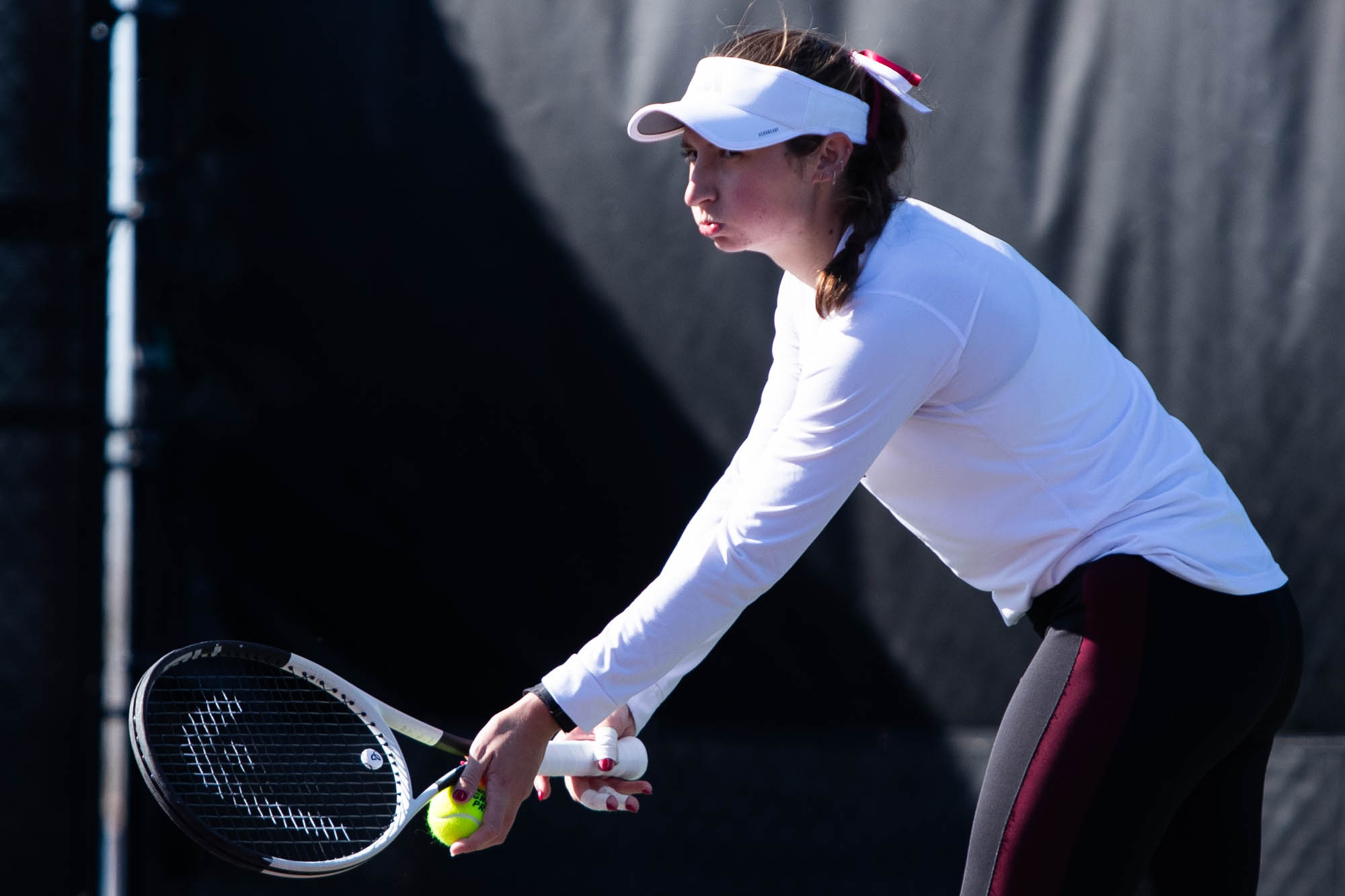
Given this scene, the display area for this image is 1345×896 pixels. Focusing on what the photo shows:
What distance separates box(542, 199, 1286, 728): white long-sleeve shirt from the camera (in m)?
1.33

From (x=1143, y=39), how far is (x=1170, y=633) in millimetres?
1533

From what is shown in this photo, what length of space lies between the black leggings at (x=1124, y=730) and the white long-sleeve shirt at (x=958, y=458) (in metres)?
0.04

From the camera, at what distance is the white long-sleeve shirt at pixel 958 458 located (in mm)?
1328

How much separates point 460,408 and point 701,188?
4.28 feet

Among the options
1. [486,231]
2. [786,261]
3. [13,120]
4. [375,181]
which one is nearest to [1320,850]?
[786,261]

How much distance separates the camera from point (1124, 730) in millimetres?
1307

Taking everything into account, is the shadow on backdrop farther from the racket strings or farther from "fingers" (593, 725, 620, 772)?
"fingers" (593, 725, 620, 772)

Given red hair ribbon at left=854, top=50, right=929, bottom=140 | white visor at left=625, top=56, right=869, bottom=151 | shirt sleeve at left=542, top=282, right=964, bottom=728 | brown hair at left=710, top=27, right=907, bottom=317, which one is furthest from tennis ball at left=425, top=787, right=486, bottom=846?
red hair ribbon at left=854, top=50, right=929, bottom=140

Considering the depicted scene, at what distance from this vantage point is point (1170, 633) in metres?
1.34

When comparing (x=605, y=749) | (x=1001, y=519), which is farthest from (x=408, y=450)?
Answer: (x=1001, y=519)

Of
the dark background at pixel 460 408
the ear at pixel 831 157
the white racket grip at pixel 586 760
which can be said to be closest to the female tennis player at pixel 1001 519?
the ear at pixel 831 157

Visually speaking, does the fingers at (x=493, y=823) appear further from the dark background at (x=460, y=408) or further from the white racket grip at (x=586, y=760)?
the dark background at (x=460, y=408)

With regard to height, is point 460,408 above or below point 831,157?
below

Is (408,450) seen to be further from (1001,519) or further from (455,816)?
(1001,519)
